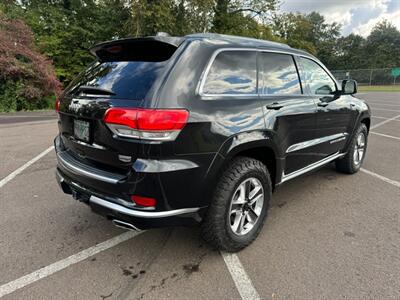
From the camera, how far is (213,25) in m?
21.9

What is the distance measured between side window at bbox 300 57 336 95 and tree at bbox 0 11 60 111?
12.2 metres

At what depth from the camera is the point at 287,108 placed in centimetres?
299

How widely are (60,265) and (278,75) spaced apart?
8.98ft

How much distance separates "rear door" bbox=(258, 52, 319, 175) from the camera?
111 inches

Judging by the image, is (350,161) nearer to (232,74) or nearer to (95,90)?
(232,74)

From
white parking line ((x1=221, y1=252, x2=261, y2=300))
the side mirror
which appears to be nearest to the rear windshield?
white parking line ((x1=221, y1=252, x2=261, y2=300))

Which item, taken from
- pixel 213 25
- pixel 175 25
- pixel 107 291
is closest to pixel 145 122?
pixel 107 291

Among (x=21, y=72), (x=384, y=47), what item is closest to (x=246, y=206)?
(x=21, y=72)

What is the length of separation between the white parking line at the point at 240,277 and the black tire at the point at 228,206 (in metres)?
0.08

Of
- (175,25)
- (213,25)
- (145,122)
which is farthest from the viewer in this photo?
(213,25)

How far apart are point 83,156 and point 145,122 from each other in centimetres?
86

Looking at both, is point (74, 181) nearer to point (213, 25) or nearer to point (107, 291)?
point (107, 291)

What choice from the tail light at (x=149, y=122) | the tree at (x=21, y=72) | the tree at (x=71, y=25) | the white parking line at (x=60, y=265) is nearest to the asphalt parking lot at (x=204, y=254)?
the white parking line at (x=60, y=265)

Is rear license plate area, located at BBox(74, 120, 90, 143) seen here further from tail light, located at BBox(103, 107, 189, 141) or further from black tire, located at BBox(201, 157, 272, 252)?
black tire, located at BBox(201, 157, 272, 252)
